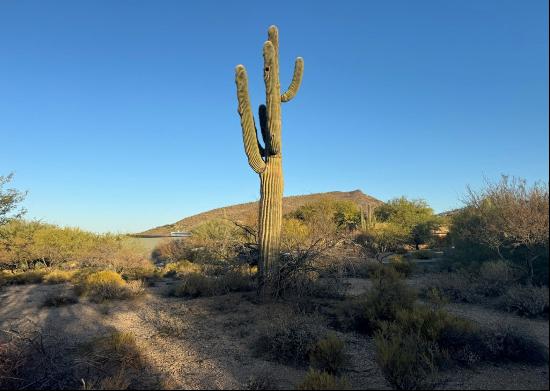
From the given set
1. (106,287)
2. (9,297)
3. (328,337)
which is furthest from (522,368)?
(9,297)

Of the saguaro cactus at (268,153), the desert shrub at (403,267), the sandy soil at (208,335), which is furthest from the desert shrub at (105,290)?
the desert shrub at (403,267)

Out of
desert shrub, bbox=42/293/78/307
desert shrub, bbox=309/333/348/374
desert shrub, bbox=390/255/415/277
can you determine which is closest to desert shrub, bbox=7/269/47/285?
desert shrub, bbox=42/293/78/307

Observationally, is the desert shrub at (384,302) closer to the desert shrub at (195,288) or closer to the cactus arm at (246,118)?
the cactus arm at (246,118)

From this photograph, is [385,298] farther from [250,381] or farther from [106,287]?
[106,287]

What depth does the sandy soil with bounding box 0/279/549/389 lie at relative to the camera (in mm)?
5078

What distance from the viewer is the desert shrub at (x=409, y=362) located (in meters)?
4.59

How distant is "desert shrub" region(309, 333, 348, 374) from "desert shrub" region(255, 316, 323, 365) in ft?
0.82

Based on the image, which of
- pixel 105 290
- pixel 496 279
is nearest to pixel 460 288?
pixel 496 279

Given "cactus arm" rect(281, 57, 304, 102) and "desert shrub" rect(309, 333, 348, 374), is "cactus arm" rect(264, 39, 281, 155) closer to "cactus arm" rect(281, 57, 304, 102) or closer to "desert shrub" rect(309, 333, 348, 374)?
"cactus arm" rect(281, 57, 304, 102)

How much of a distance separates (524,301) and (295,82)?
7227mm

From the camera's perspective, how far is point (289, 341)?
6.02 m

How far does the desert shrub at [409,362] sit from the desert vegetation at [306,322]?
0.02m

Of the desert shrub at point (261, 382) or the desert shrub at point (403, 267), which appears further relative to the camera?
the desert shrub at point (403, 267)

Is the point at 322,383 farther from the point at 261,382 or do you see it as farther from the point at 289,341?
the point at 289,341
